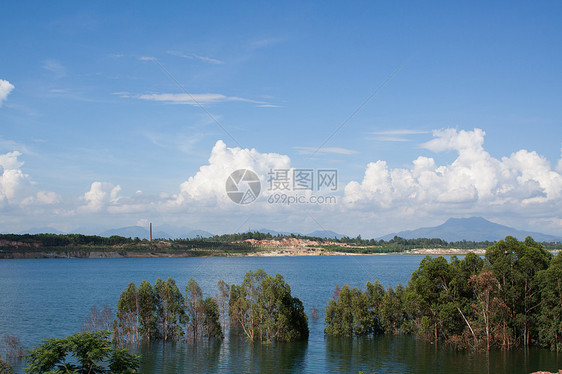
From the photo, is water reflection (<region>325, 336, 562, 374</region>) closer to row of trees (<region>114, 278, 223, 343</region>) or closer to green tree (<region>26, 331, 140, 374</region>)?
row of trees (<region>114, 278, 223, 343</region>)

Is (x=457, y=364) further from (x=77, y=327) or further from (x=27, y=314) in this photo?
(x=27, y=314)

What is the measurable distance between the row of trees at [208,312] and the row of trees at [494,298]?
11.6 meters

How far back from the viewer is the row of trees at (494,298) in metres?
41.1

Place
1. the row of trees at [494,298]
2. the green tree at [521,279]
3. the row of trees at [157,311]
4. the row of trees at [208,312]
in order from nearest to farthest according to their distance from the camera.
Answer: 1. the row of trees at [494,298]
2. the green tree at [521,279]
3. the row of trees at [208,312]
4. the row of trees at [157,311]

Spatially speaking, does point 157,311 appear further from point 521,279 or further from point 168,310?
point 521,279

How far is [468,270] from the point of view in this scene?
1778 inches

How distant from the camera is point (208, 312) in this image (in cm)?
5006

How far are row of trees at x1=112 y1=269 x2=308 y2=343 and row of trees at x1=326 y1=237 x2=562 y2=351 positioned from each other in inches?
458

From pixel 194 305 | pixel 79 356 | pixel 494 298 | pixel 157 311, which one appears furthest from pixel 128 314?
pixel 494 298

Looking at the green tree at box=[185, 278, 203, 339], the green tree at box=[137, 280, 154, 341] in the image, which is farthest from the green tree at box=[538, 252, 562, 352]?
the green tree at box=[137, 280, 154, 341]

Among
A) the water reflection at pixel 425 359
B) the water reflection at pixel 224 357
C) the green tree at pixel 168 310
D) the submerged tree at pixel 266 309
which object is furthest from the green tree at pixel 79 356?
the green tree at pixel 168 310

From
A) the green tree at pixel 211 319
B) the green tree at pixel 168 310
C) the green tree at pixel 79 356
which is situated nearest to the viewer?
the green tree at pixel 79 356

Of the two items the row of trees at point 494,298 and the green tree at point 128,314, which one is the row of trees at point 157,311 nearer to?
the green tree at point 128,314

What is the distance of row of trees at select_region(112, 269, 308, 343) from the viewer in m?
46.6
